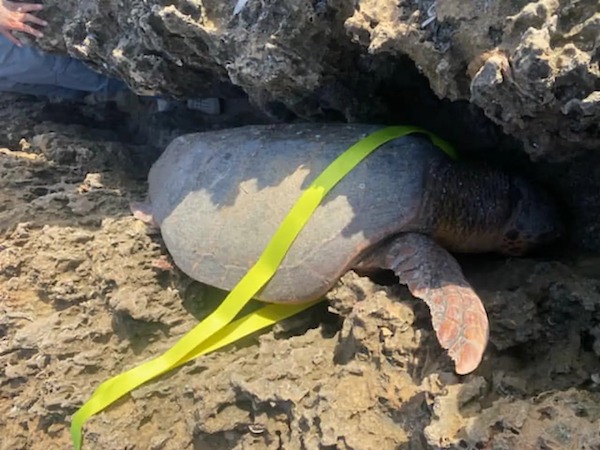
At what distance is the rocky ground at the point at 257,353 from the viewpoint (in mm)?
1263

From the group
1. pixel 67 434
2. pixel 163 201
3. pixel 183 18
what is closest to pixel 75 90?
pixel 163 201

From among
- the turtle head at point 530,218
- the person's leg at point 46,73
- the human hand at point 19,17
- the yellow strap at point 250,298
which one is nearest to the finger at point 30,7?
the human hand at point 19,17

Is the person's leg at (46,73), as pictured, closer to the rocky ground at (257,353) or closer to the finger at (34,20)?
the finger at (34,20)

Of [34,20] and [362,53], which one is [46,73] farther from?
[362,53]

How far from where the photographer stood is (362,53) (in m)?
1.75

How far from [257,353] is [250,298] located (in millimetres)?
163

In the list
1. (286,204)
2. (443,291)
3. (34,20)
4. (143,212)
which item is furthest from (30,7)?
(443,291)

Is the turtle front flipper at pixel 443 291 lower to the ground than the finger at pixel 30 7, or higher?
higher

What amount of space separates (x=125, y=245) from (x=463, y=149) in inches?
43.2

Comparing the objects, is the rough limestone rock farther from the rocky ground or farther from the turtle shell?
the rocky ground

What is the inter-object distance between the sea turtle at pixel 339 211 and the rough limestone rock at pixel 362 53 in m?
0.19

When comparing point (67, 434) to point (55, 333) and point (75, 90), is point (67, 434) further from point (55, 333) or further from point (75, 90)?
point (75, 90)

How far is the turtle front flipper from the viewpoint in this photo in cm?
132

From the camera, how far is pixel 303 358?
5.16 ft
